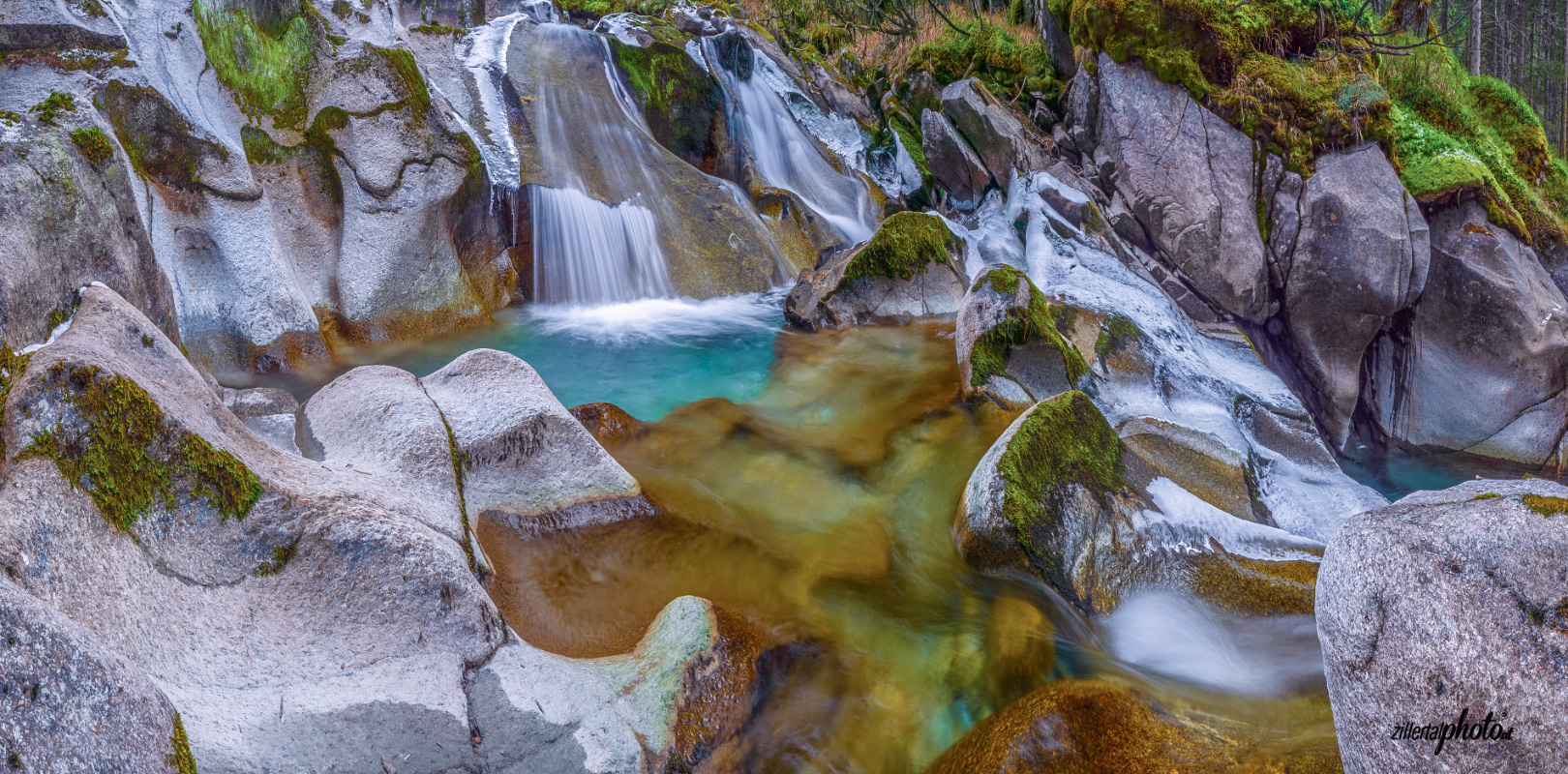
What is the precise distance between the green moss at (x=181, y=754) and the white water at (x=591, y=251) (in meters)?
7.65

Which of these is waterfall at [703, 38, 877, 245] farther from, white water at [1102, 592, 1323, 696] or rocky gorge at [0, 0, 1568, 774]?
white water at [1102, 592, 1323, 696]

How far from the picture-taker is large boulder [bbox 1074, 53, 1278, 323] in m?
10.0

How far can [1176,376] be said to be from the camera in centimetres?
769

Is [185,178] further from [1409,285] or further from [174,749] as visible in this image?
[1409,285]

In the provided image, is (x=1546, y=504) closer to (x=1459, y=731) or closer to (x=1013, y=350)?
(x=1459, y=731)

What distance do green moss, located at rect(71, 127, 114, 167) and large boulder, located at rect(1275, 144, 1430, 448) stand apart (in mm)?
11835

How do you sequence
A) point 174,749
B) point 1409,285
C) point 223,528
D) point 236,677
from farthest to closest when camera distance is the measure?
point 1409,285
point 223,528
point 236,677
point 174,749

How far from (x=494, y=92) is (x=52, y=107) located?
21.8 feet

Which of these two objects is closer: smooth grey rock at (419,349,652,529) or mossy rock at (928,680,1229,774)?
mossy rock at (928,680,1229,774)

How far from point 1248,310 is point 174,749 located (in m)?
11.6

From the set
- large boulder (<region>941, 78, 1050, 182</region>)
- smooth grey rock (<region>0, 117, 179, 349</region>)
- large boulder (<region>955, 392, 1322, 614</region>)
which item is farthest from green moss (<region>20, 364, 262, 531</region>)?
Answer: large boulder (<region>941, 78, 1050, 182</region>)

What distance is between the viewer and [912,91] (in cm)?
1377

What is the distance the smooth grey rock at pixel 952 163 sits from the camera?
12.3 m

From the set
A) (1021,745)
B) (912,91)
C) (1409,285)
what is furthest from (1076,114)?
(1021,745)
